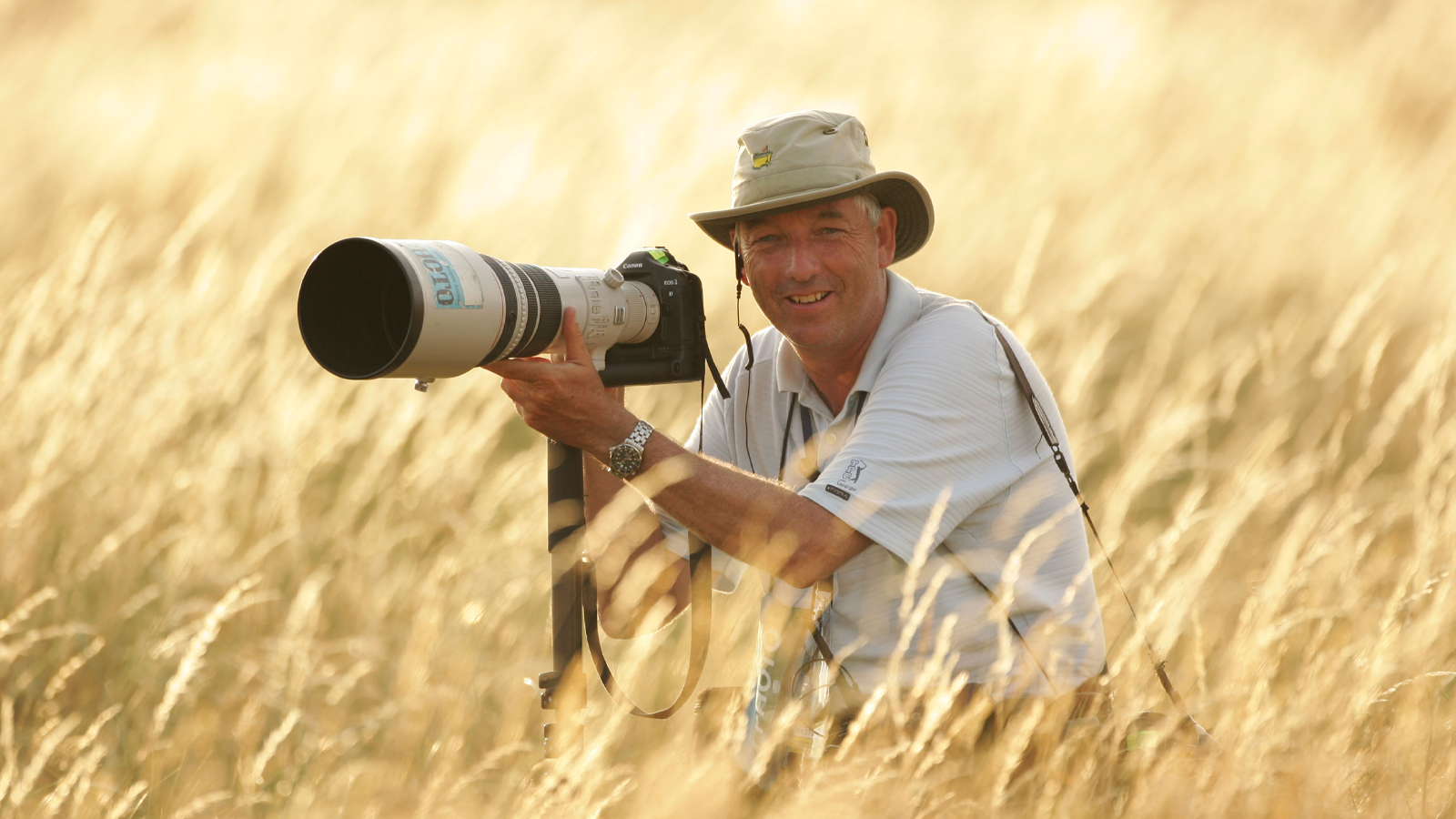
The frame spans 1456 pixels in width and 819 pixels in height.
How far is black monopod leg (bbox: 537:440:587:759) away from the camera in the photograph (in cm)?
212

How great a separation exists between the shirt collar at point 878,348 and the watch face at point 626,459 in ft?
1.65

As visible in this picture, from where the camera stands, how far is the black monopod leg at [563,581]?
212cm

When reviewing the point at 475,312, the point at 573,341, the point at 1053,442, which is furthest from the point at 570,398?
the point at 1053,442

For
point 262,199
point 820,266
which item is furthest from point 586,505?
point 262,199

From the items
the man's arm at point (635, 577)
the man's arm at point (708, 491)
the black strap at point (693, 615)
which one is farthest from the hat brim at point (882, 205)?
the man's arm at point (635, 577)

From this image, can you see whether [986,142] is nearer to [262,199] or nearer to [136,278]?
[262,199]

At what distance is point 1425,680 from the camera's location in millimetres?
2367

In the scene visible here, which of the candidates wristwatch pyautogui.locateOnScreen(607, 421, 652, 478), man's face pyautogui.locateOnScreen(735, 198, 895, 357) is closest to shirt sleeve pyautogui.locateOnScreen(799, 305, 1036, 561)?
man's face pyautogui.locateOnScreen(735, 198, 895, 357)

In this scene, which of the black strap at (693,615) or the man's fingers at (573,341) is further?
the black strap at (693,615)

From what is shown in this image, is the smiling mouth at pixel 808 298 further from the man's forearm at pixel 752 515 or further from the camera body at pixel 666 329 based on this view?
the man's forearm at pixel 752 515

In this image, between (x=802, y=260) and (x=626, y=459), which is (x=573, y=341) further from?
(x=802, y=260)

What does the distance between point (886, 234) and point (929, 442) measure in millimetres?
625

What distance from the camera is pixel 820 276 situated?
2408 mm

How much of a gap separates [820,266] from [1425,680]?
4.61 ft
